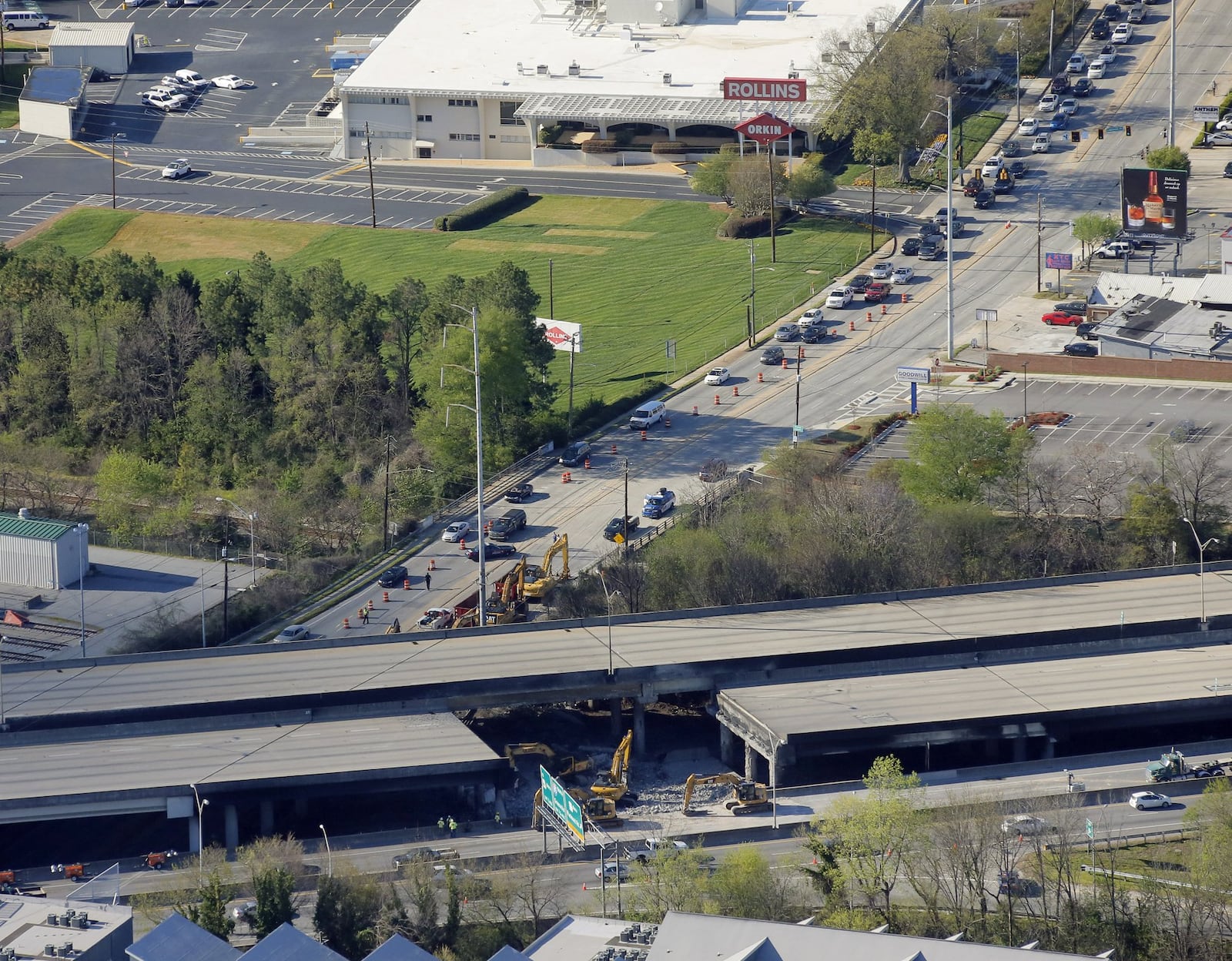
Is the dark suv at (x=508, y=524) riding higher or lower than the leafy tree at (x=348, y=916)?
higher

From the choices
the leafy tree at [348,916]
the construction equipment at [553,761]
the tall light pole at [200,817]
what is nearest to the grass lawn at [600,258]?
the construction equipment at [553,761]

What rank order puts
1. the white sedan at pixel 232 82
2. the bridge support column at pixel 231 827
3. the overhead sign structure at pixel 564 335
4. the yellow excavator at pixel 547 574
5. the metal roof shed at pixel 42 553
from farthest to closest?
1. the white sedan at pixel 232 82
2. the overhead sign structure at pixel 564 335
3. the metal roof shed at pixel 42 553
4. the yellow excavator at pixel 547 574
5. the bridge support column at pixel 231 827

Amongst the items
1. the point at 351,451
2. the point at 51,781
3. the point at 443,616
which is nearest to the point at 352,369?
the point at 351,451

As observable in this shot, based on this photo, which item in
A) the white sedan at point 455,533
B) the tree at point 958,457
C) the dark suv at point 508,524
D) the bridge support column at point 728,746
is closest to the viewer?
the bridge support column at point 728,746

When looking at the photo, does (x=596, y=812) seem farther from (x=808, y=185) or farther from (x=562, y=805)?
(x=808, y=185)

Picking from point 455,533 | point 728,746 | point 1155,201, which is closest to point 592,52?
point 1155,201

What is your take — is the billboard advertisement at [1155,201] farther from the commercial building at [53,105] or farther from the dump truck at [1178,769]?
the commercial building at [53,105]

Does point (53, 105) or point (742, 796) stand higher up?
point (53, 105)
